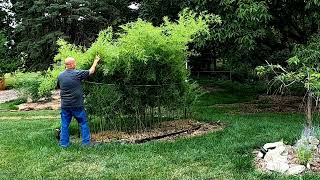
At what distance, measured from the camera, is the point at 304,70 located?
22.9 ft

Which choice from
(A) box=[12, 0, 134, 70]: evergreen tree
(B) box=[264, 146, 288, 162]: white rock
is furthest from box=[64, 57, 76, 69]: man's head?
(A) box=[12, 0, 134, 70]: evergreen tree

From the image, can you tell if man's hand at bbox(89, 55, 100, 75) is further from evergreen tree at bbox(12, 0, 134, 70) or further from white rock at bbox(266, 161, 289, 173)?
evergreen tree at bbox(12, 0, 134, 70)

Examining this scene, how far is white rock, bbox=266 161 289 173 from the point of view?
603cm

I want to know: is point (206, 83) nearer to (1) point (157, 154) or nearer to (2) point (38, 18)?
(2) point (38, 18)

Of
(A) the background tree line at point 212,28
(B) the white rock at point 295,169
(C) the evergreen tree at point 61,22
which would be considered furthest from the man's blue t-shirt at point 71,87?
(C) the evergreen tree at point 61,22

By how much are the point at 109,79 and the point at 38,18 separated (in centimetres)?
1698

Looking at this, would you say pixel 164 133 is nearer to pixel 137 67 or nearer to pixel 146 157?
pixel 137 67

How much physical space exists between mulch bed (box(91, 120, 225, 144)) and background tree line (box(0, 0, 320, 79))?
A: 230cm

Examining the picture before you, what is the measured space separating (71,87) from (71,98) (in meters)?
0.19

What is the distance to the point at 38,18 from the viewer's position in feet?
81.0

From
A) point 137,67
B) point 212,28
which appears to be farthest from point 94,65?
point 212,28

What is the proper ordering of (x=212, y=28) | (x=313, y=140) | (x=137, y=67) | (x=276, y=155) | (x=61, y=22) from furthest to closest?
(x=61, y=22) < (x=212, y=28) < (x=137, y=67) < (x=313, y=140) < (x=276, y=155)

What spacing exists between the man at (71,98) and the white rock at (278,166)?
3.30 m

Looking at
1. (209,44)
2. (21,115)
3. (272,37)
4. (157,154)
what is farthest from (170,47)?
(21,115)
